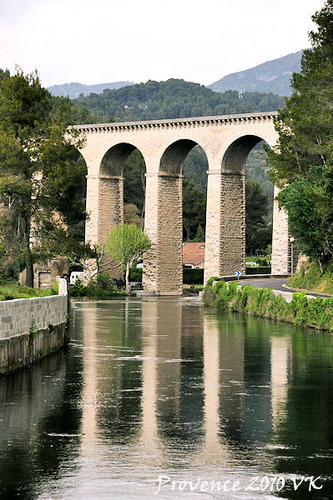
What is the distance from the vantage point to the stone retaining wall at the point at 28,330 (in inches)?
831

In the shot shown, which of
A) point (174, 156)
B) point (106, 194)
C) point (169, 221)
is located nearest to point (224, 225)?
point (169, 221)

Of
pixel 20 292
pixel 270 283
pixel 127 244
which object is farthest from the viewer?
pixel 127 244

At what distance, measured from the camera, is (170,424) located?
15.9 meters

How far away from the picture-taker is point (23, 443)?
14.2 m

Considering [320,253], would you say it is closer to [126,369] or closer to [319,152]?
[319,152]

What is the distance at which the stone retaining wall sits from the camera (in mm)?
21109

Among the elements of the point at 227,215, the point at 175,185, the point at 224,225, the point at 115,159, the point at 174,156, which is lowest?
the point at 224,225

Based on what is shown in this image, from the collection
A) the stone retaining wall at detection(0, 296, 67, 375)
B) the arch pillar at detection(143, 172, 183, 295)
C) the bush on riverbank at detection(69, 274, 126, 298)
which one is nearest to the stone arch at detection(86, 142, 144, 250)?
the bush on riverbank at detection(69, 274, 126, 298)

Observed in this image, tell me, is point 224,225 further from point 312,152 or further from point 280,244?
point 312,152

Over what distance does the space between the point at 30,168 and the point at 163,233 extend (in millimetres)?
27097

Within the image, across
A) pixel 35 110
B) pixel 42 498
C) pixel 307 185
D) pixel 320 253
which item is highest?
pixel 35 110

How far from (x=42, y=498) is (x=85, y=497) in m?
0.54

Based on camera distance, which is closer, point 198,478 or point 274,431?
point 198,478

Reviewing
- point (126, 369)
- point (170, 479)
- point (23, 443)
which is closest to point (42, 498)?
point (170, 479)
